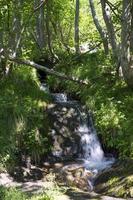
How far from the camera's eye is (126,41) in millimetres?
12258

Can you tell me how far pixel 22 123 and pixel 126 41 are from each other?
3809 mm

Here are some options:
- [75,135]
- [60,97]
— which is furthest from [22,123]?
[60,97]

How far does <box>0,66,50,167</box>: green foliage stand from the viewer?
11.2m

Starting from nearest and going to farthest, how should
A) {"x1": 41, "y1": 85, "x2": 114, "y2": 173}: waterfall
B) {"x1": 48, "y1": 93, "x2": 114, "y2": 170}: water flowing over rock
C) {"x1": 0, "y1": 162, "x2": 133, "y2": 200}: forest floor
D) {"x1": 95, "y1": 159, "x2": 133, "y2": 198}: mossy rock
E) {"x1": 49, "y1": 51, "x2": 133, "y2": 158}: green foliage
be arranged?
{"x1": 0, "y1": 162, "x2": 133, "y2": 200}: forest floor → {"x1": 95, "y1": 159, "x2": 133, "y2": 198}: mossy rock → {"x1": 49, "y1": 51, "x2": 133, "y2": 158}: green foliage → {"x1": 41, "y1": 85, "x2": 114, "y2": 173}: waterfall → {"x1": 48, "y1": 93, "x2": 114, "y2": 170}: water flowing over rock

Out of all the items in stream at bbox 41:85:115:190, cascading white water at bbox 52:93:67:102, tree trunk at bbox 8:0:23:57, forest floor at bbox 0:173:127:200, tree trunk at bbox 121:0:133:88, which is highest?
tree trunk at bbox 8:0:23:57

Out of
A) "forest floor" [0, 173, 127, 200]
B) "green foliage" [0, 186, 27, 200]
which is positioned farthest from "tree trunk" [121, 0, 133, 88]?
"green foliage" [0, 186, 27, 200]

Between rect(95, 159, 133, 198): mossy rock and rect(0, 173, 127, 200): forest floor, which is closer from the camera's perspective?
rect(0, 173, 127, 200): forest floor

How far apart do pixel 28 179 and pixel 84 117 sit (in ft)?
10.8

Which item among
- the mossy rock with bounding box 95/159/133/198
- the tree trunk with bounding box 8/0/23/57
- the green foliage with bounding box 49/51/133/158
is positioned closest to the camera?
the mossy rock with bounding box 95/159/133/198

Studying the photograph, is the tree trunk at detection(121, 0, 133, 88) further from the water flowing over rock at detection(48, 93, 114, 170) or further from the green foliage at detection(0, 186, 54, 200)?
the green foliage at detection(0, 186, 54, 200)

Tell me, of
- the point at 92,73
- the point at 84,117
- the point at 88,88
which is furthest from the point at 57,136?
the point at 92,73

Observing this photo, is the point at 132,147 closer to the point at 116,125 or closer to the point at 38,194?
the point at 116,125

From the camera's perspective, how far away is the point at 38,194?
29.3 ft

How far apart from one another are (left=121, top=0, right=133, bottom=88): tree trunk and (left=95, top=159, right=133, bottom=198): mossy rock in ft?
9.41
